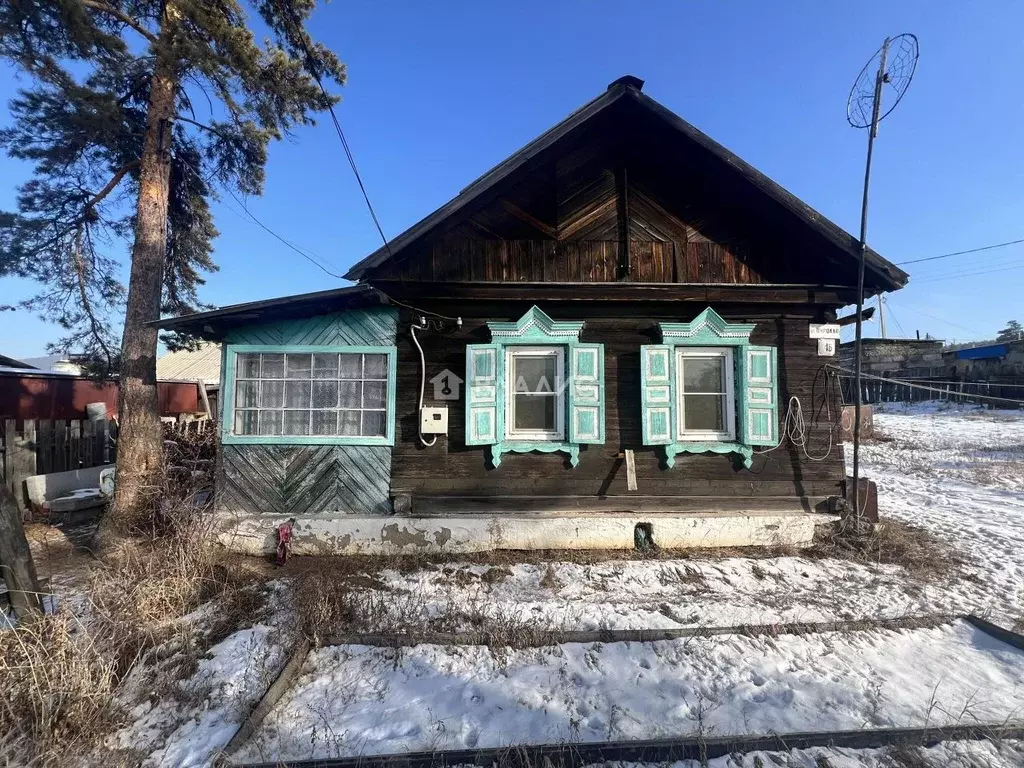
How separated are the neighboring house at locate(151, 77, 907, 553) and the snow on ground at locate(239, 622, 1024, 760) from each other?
2186 millimetres

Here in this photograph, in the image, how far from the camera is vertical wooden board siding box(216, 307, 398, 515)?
6.00 m

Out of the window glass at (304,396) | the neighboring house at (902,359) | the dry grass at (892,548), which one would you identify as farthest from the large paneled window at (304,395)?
the neighboring house at (902,359)

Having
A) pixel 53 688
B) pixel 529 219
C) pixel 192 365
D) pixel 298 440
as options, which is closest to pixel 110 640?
pixel 53 688

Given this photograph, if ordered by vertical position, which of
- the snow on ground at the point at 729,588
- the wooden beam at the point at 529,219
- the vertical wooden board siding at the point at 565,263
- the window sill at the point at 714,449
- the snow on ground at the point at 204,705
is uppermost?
the wooden beam at the point at 529,219

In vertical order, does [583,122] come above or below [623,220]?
above

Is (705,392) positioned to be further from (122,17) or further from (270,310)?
(122,17)

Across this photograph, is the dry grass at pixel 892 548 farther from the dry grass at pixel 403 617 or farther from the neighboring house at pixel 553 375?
the dry grass at pixel 403 617

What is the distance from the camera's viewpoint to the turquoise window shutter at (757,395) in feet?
20.0

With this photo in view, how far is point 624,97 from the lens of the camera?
19.6 ft

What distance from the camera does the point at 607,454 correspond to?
614 cm

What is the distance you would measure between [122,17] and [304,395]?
6.11 meters

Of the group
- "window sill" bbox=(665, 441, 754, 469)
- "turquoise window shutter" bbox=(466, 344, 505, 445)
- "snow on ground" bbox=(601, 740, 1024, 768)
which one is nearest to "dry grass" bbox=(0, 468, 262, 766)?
"turquoise window shutter" bbox=(466, 344, 505, 445)

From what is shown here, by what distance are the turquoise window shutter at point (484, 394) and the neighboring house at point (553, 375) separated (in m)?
0.03

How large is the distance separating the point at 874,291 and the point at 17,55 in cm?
1165
